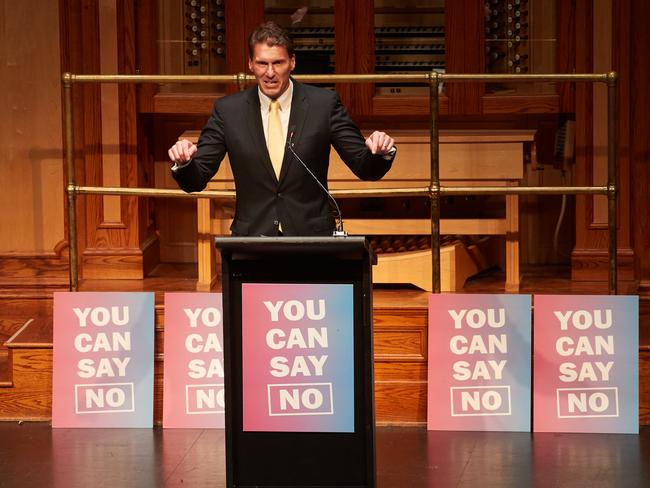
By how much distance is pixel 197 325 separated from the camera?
5316mm

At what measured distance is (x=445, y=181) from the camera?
6.09m

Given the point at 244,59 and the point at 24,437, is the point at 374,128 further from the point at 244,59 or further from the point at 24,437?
the point at 24,437

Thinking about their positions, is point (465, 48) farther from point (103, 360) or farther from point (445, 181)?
point (103, 360)

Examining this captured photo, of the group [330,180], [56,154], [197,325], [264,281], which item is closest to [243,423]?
[264,281]

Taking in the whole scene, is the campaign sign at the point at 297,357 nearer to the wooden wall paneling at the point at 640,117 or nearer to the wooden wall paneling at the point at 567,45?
the wooden wall paneling at the point at 640,117

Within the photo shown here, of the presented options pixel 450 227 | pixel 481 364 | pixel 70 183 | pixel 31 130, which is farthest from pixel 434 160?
pixel 31 130

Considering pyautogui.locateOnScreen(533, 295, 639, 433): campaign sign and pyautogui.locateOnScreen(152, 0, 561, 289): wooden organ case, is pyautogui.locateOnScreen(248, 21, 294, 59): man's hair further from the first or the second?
pyautogui.locateOnScreen(152, 0, 561, 289): wooden organ case

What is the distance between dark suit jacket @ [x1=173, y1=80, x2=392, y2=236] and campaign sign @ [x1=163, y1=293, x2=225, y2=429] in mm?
810

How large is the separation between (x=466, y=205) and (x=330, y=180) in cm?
84

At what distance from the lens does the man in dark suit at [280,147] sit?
450cm

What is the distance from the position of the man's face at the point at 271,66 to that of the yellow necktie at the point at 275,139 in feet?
0.18

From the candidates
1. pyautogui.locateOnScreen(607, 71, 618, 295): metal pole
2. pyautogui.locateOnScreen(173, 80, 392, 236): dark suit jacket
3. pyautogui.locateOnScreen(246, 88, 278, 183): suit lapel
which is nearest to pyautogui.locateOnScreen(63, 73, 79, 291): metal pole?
pyautogui.locateOnScreen(173, 80, 392, 236): dark suit jacket

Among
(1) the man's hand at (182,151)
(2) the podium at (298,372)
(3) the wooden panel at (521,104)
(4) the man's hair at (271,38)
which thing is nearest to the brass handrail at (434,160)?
(3) the wooden panel at (521,104)

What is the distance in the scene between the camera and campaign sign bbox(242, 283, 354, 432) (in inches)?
159
